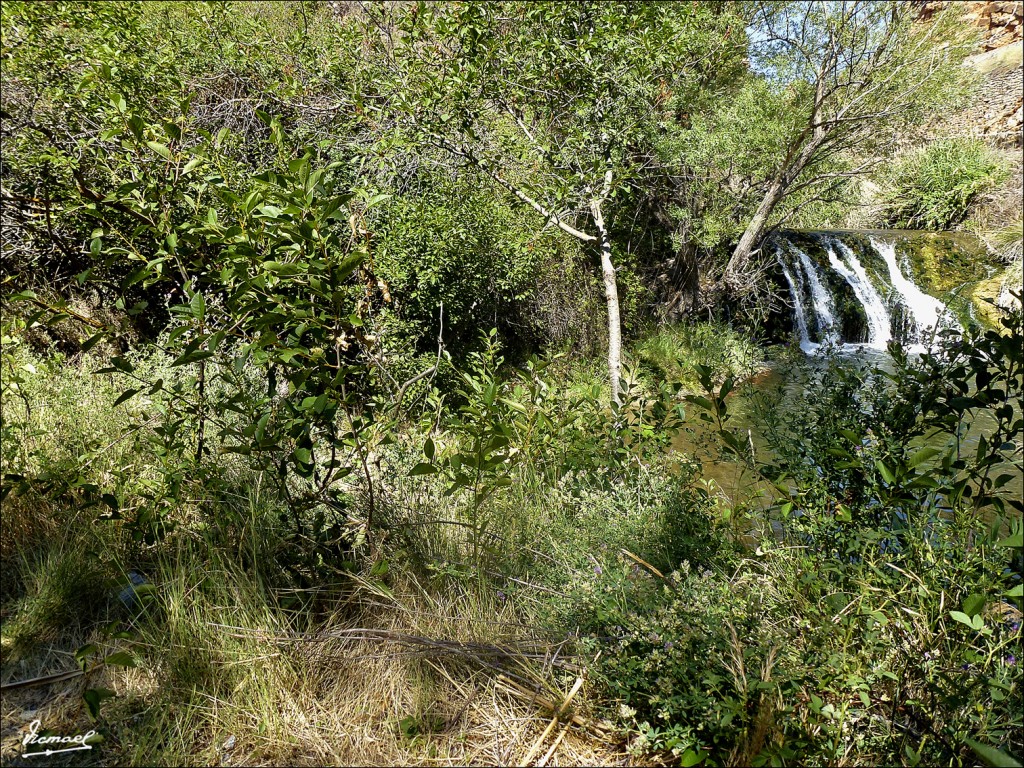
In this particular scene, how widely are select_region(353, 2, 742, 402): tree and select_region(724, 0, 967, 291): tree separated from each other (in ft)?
11.0

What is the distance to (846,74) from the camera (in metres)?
8.38

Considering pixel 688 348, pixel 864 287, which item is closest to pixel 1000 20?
pixel 864 287

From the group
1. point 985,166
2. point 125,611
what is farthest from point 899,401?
point 985,166

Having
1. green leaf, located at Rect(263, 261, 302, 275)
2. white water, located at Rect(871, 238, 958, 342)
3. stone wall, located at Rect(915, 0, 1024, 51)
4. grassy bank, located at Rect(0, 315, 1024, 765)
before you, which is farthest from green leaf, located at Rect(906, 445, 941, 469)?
stone wall, located at Rect(915, 0, 1024, 51)

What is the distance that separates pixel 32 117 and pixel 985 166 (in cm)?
1840

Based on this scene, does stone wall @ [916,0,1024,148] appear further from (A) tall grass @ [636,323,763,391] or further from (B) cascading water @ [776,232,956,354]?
(A) tall grass @ [636,323,763,391]

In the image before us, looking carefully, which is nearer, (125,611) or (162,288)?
(125,611)

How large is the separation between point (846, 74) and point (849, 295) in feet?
13.8

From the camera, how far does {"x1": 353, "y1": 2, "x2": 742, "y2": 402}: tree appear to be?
488 cm

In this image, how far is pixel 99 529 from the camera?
251cm

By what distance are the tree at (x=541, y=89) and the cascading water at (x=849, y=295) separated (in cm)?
659

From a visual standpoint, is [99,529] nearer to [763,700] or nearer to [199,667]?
[199,667]

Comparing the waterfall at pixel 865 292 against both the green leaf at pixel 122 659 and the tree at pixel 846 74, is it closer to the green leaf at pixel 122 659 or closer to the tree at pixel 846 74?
the tree at pixel 846 74

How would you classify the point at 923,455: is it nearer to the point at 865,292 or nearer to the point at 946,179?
the point at 865,292
